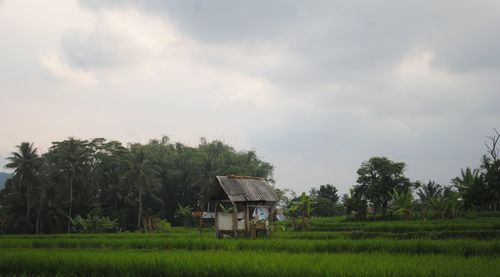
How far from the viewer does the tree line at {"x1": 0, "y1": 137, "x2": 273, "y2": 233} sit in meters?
50.6

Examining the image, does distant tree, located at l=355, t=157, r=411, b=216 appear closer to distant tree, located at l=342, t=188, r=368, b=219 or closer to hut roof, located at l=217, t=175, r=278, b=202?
distant tree, located at l=342, t=188, r=368, b=219

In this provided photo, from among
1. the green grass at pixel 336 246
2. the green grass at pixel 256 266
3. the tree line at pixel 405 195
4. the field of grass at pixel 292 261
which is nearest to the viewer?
the green grass at pixel 256 266

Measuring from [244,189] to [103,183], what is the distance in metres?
38.2

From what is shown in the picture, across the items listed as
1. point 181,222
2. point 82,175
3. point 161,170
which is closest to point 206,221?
point 181,222

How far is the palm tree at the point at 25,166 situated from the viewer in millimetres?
49406

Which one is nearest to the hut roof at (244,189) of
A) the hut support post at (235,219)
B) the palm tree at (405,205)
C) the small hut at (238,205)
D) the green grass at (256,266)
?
the small hut at (238,205)

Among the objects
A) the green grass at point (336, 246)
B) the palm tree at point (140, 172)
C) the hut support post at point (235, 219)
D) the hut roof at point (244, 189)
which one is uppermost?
the palm tree at point (140, 172)

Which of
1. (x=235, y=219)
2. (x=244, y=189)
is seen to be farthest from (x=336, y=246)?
(x=244, y=189)

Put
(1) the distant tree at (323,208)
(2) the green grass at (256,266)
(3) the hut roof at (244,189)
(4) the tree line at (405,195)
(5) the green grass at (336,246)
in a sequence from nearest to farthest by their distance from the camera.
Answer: (2) the green grass at (256,266)
(5) the green grass at (336,246)
(3) the hut roof at (244,189)
(4) the tree line at (405,195)
(1) the distant tree at (323,208)

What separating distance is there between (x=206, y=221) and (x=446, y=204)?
31945 millimetres

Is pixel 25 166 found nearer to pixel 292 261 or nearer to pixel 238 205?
pixel 238 205

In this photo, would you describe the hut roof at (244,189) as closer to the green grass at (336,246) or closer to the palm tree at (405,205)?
the green grass at (336,246)

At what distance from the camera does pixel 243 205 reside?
937 inches

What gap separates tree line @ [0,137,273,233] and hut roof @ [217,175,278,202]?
20.4 meters
